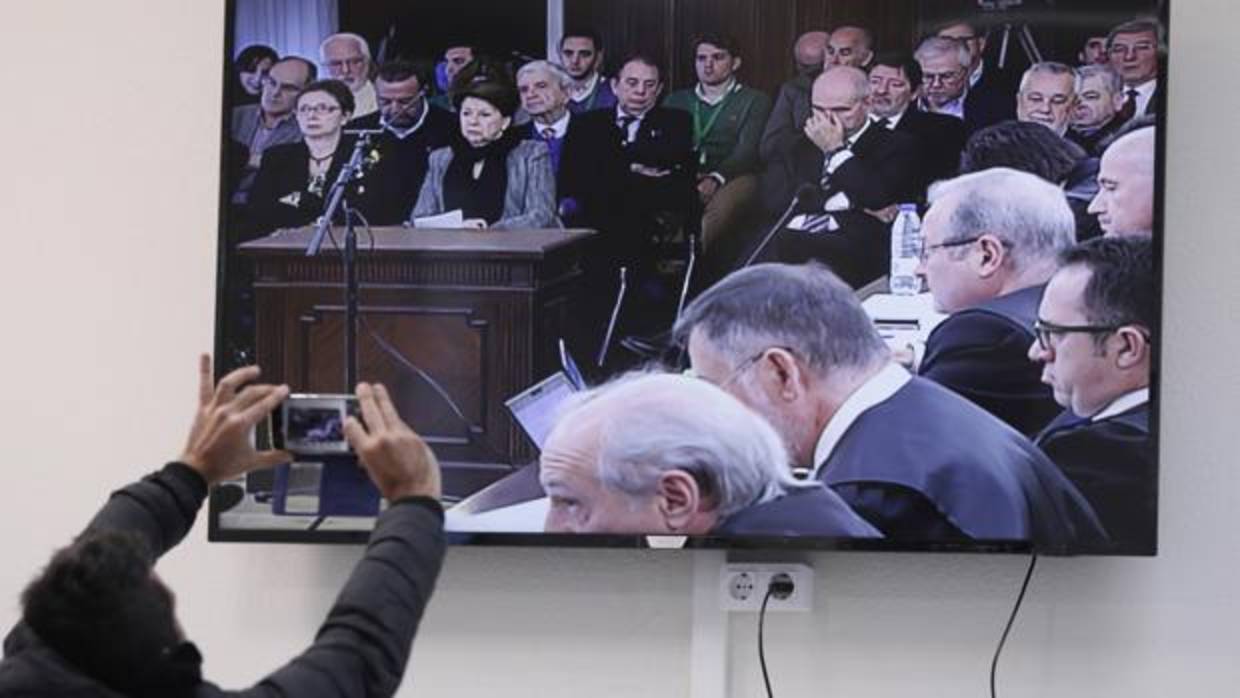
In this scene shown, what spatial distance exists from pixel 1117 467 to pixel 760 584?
2.12 feet

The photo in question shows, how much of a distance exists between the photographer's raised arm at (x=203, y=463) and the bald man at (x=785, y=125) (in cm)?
106

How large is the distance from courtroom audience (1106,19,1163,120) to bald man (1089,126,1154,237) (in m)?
0.05

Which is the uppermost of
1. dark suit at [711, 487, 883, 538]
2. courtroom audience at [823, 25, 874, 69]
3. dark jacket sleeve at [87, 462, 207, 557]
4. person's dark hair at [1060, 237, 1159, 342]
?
courtroom audience at [823, 25, 874, 69]

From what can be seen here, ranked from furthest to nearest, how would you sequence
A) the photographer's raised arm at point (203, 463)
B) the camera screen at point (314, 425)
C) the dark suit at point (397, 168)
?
the dark suit at point (397, 168)
the camera screen at point (314, 425)
the photographer's raised arm at point (203, 463)

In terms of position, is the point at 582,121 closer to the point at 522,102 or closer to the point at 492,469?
the point at 522,102

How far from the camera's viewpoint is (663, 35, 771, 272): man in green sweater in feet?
7.61

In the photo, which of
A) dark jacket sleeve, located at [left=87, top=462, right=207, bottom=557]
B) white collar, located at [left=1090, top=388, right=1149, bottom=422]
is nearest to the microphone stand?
dark jacket sleeve, located at [left=87, top=462, right=207, bottom=557]

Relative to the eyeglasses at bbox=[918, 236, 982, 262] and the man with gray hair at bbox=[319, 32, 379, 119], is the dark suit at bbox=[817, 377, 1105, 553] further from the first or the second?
the man with gray hair at bbox=[319, 32, 379, 119]

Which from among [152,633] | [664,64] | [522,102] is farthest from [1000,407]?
[152,633]

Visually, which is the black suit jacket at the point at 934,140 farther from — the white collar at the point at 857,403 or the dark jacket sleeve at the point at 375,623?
the dark jacket sleeve at the point at 375,623

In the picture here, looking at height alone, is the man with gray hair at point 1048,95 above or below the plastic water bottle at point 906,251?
above

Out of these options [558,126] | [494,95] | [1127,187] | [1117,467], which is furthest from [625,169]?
[1117,467]

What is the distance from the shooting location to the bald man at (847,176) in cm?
230

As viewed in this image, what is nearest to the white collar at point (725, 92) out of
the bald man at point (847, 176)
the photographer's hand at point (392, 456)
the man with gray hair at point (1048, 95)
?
the bald man at point (847, 176)
